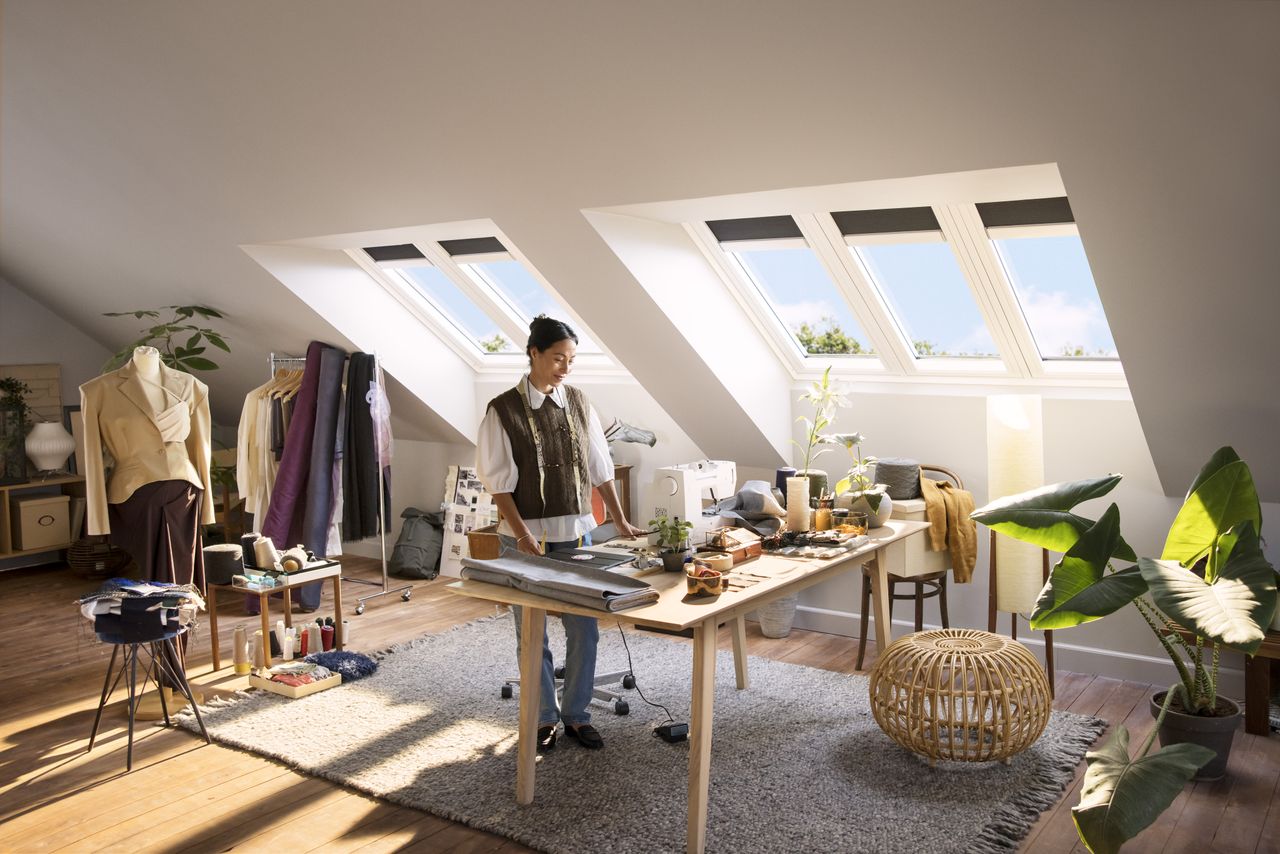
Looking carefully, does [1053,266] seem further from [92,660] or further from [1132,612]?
[92,660]

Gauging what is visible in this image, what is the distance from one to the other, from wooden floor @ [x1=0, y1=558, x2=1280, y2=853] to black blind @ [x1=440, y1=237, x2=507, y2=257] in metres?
2.44

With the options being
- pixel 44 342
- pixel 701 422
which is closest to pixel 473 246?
pixel 701 422

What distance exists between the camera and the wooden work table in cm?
308

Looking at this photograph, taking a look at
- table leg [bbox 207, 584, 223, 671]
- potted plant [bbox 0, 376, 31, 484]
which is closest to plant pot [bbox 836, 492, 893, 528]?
table leg [bbox 207, 584, 223, 671]

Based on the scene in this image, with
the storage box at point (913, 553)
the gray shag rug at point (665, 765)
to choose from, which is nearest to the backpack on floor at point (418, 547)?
the gray shag rug at point (665, 765)

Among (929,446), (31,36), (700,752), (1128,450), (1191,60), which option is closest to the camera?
(1191,60)

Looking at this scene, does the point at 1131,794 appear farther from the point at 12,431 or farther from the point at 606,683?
the point at 12,431

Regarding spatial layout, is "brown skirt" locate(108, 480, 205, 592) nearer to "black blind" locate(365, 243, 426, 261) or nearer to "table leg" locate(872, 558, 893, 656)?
"black blind" locate(365, 243, 426, 261)

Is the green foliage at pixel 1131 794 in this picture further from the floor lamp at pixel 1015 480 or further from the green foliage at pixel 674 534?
the floor lamp at pixel 1015 480

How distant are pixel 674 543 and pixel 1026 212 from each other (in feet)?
6.23

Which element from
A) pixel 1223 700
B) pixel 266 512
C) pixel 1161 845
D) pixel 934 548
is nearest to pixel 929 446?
pixel 934 548

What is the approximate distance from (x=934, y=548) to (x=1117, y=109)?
2.49 m

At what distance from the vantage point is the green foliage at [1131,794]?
2795 mm

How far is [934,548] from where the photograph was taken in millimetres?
4809
